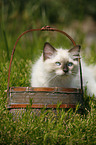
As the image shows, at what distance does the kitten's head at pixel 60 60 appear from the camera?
230 cm

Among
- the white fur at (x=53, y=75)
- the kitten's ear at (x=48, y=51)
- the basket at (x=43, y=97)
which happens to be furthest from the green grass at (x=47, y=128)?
the kitten's ear at (x=48, y=51)

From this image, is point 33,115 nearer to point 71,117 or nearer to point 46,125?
point 46,125

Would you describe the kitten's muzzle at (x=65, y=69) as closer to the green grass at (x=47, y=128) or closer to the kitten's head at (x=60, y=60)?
the kitten's head at (x=60, y=60)

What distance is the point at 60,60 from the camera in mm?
2332

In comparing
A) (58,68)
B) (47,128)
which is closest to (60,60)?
(58,68)

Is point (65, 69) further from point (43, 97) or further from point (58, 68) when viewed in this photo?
point (43, 97)

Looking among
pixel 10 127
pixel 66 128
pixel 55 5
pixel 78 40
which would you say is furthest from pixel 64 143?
pixel 55 5

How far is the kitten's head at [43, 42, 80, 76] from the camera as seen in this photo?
2303 mm

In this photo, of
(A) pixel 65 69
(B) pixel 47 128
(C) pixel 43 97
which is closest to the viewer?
(B) pixel 47 128

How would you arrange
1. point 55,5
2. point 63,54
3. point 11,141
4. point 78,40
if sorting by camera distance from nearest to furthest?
point 11,141 → point 63,54 → point 78,40 → point 55,5

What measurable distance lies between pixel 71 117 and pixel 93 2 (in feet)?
18.4

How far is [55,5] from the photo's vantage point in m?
6.66

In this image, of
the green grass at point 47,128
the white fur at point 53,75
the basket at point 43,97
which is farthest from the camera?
the white fur at point 53,75

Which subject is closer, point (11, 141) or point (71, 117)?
point (11, 141)
